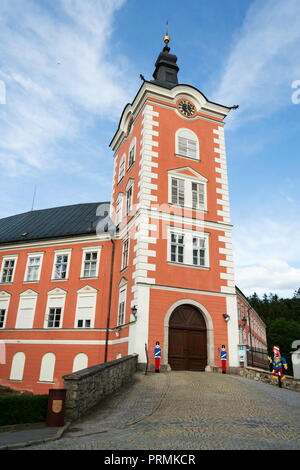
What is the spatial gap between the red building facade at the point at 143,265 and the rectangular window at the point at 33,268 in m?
0.08

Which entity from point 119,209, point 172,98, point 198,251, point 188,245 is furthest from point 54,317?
point 172,98

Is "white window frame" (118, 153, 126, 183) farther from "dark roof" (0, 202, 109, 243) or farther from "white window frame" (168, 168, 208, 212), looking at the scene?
"white window frame" (168, 168, 208, 212)

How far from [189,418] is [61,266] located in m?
17.1

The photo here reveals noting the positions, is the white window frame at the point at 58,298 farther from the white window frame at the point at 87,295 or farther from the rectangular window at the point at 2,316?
the rectangular window at the point at 2,316

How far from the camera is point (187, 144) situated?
75.3 feet

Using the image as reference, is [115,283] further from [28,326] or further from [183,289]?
[28,326]

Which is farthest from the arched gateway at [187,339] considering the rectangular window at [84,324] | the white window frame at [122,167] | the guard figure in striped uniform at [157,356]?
the white window frame at [122,167]

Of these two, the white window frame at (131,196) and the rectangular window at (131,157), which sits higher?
the rectangular window at (131,157)

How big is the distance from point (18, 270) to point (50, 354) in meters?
6.73

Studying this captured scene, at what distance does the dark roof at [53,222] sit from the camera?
26562mm

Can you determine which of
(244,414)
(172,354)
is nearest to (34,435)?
(244,414)

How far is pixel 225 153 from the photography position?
944 inches

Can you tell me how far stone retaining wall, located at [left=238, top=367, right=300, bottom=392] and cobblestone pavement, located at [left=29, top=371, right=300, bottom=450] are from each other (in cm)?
212

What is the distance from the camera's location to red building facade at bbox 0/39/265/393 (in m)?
18.6
